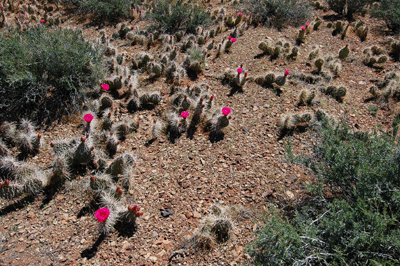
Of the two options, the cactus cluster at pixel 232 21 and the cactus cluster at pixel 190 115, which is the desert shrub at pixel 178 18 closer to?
the cactus cluster at pixel 232 21

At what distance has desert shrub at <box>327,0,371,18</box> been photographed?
8.62 metres

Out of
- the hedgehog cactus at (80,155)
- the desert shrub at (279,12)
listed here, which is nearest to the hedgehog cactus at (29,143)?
the hedgehog cactus at (80,155)

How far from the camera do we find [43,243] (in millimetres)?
2818

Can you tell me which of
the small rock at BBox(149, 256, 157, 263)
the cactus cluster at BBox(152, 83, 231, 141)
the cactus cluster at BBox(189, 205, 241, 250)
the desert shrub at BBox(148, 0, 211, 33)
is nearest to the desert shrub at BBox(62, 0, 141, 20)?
the desert shrub at BBox(148, 0, 211, 33)

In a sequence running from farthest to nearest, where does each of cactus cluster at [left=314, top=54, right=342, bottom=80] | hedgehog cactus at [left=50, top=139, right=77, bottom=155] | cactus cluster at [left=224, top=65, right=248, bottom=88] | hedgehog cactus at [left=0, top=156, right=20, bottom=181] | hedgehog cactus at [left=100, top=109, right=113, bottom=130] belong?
cactus cluster at [left=314, top=54, right=342, bottom=80] < cactus cluster at [left=224, top=65, right=248, bottom=88] < hedgehog cactus at [left=100, top=109, right=113, bottom=130] < hedgehog cactus at [left=50, top=139, right=77, bottom=155] < hedgehog cactus at [left=0, top=156, right=20, bottom=181]

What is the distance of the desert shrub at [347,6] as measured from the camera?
28.3ft

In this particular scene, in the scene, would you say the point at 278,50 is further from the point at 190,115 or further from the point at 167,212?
the point at 167,212

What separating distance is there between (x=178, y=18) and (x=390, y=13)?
6315 millimetres

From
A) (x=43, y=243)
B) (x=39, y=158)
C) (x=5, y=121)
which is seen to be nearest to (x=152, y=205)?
(x=43, y=243)

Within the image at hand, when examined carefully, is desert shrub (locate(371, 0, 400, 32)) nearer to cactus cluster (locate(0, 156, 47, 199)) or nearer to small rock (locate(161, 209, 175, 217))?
small rock (locate(161, 209, 175, 217))

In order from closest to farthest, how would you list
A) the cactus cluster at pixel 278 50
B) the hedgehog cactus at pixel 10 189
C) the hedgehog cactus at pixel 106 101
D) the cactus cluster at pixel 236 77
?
the hedgehog cactus at pixel 10 189, the hedgehog cactus at pixel 106 101, the cactus cluster at pixel 236 77, the cactus cluster at pixel 278 50

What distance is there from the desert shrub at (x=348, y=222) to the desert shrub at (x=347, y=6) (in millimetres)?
7646

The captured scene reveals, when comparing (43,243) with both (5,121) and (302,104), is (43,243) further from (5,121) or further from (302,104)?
(302,104)

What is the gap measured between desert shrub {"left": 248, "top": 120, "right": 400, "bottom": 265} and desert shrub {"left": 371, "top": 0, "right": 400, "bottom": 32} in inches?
272
